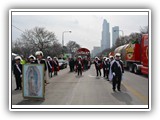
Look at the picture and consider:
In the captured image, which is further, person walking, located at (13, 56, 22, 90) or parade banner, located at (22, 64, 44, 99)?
person walking, located at (13, 56, 22, 90)

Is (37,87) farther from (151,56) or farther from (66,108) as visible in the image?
(151,56)

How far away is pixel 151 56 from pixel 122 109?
72.1 inches

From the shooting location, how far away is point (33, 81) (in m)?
8.55

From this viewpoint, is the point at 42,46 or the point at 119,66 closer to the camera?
the point at 119,66

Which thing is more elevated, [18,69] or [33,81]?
[18,69]

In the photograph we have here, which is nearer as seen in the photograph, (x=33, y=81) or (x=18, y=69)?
(x=33, y=81)

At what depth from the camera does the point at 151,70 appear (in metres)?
7.30

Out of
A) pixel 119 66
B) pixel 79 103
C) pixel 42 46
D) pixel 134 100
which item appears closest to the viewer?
pixel 79 103

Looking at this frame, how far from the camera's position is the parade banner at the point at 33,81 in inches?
332

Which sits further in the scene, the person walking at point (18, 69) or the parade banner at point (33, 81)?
the person walking at point (18, 69)

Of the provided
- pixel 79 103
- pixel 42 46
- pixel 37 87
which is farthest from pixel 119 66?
pixel 42 46

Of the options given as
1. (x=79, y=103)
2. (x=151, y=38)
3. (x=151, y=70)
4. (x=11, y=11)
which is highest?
(x=11, y=11)

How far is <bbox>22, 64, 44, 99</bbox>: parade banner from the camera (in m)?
8.43
